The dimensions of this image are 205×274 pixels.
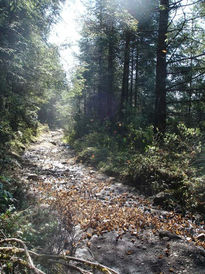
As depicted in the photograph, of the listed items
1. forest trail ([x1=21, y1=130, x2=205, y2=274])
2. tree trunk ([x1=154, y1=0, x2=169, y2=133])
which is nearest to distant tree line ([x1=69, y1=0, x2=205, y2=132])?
tree trunk ([x1=154, y1=0, x2=169, y2=133])

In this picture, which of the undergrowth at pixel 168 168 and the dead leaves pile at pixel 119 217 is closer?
the dead leaves pile at pixel 119 217

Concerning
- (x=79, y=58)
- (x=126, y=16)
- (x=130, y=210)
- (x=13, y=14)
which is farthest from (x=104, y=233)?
(x=79, y=58)

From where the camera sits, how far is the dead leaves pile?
3982 millimetres

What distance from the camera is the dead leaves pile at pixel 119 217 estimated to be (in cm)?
398

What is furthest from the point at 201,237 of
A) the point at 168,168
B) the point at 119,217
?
the point at 168,168

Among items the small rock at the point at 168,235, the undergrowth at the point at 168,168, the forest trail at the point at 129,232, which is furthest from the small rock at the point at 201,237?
the undergrowth at the point at 168,168

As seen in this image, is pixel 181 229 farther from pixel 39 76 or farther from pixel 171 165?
pixel 39 76

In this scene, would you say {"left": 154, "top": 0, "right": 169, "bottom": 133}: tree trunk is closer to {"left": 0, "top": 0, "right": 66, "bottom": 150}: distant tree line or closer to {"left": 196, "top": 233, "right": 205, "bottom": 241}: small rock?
{"left": 0, "top": 0, "right": 66, "bottom": 150}: distant tree line

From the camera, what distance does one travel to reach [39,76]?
841cm

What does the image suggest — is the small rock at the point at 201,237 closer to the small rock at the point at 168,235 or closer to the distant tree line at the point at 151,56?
the small rock at the point at 168,235

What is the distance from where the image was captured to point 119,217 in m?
4.57

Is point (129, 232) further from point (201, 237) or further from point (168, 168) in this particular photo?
point (168, 168)

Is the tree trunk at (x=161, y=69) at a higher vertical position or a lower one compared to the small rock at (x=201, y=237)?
higher

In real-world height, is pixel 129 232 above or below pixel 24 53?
below
